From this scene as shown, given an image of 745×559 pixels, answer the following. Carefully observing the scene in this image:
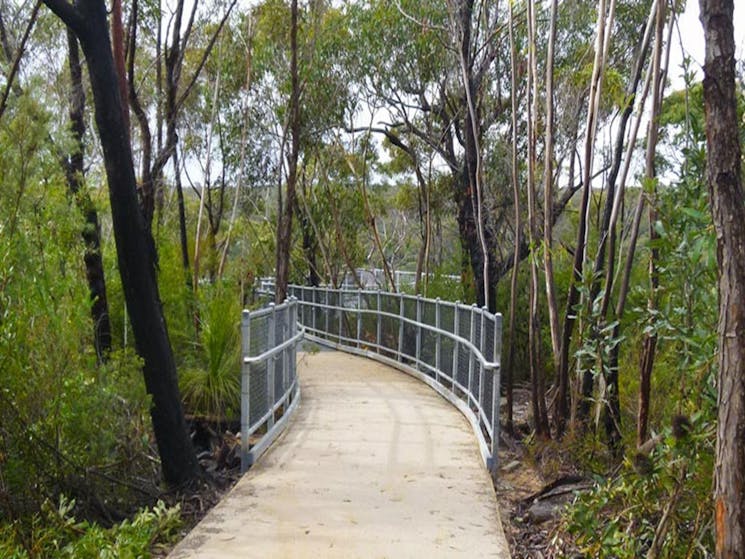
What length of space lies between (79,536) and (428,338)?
308 inches

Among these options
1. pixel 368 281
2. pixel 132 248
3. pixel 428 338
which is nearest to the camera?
pixel 132 248

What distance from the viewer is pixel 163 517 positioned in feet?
19.4

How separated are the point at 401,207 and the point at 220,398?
20372mm

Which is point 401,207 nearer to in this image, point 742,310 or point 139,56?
point 139,56

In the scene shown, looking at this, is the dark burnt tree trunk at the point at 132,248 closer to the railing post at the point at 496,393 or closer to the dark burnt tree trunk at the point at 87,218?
the dark burnt tree trunk at the point at 87,218

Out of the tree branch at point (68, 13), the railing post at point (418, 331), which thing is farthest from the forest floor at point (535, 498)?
the tree branch at point (68, 13)

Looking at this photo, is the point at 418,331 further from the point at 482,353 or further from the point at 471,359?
the point at 482,353

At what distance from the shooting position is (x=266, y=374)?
26.7ft

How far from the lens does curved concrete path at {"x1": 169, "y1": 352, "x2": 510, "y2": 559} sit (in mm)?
5035

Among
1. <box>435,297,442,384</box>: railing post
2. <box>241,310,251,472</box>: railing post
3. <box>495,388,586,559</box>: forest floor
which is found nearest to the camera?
<box>495,388,586,559</box>: forest floor

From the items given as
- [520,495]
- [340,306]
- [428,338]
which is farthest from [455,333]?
[340,306]

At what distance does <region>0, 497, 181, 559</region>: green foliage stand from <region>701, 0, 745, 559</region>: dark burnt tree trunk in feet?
10.9

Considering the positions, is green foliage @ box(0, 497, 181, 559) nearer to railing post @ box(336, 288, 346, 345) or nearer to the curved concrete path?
the curved concrete path

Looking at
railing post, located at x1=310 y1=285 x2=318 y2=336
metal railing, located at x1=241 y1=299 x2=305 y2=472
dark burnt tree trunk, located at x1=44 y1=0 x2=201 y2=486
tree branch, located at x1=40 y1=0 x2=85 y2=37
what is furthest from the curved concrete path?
railing post, located at x1=310 y1=285 x2=318 y2=336
